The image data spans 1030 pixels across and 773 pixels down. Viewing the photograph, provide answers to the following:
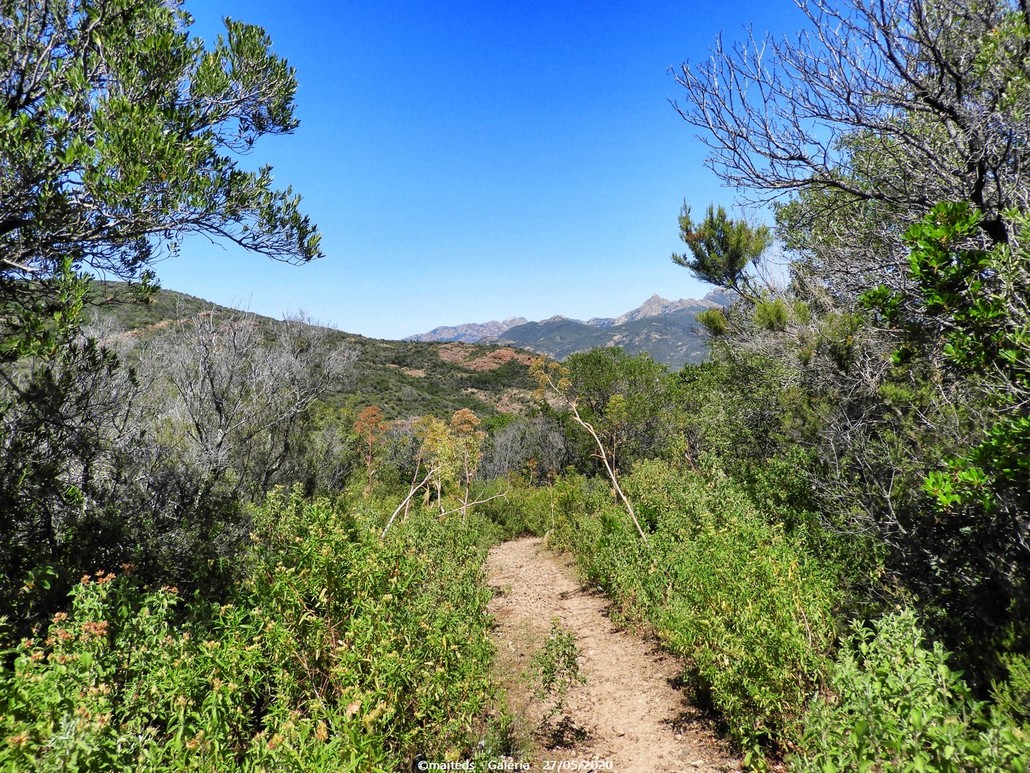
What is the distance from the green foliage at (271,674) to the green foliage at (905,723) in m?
2.05

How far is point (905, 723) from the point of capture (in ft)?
6.05

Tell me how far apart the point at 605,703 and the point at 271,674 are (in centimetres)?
367

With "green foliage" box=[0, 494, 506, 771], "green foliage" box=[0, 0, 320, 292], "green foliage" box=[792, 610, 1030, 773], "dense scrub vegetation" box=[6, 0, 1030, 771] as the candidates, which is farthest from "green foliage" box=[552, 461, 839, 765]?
"green foliage" box=[0, 0, 320, 292]

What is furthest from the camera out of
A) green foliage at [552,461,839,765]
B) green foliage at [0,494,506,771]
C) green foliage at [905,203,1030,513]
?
green foliage at [552,461,839,765]

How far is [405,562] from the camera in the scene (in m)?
3.88

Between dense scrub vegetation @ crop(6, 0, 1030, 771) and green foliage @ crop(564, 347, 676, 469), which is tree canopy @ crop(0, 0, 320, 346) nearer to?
dense scrub vegetation @ crop(6, 0, 1030, 771)

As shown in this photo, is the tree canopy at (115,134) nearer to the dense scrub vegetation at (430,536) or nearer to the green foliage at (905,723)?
the dense scrub vegetation at (430,536)

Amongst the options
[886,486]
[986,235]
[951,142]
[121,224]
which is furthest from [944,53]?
[121,224]

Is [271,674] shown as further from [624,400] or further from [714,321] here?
[624,400]

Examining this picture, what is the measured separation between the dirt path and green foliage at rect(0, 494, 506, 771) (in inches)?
45.5

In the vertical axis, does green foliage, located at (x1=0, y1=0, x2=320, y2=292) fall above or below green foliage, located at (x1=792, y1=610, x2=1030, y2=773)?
above

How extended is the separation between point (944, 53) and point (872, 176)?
3.23 feet

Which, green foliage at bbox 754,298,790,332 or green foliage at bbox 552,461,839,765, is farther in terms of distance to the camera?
green foliage at bbox 754,298,790,332

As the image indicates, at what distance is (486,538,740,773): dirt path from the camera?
4.12 metres
